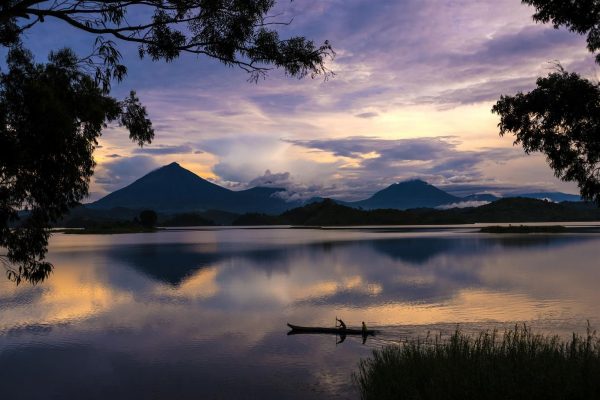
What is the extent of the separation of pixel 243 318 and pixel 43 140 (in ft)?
98.3

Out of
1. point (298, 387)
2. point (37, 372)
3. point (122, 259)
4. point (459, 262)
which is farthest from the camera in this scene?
point (122, 259)

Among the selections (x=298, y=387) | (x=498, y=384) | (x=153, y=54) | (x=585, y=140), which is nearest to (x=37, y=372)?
(x=298, y=387)

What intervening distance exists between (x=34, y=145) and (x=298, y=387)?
1592cm

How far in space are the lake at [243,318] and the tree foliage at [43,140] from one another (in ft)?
33.5

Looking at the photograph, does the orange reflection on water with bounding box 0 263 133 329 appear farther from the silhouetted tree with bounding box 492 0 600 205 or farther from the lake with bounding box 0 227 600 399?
the silhouetted tree with bounding box 492 0 600 205

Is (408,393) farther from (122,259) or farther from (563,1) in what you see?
(122,259)

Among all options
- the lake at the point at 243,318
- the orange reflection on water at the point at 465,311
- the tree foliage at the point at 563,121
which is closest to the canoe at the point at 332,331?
the lake at the point at 243,318

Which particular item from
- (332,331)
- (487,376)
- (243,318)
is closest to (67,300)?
(243,318)

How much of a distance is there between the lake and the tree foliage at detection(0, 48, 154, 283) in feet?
33.5

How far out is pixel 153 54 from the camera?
17.4 metres

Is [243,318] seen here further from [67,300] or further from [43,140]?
[43,140]

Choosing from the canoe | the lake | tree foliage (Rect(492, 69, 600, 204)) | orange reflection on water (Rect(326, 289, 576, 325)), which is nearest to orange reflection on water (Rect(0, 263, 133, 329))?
the lake

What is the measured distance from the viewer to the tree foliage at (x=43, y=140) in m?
14.7

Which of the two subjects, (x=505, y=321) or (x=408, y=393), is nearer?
(x=408, y=393)
